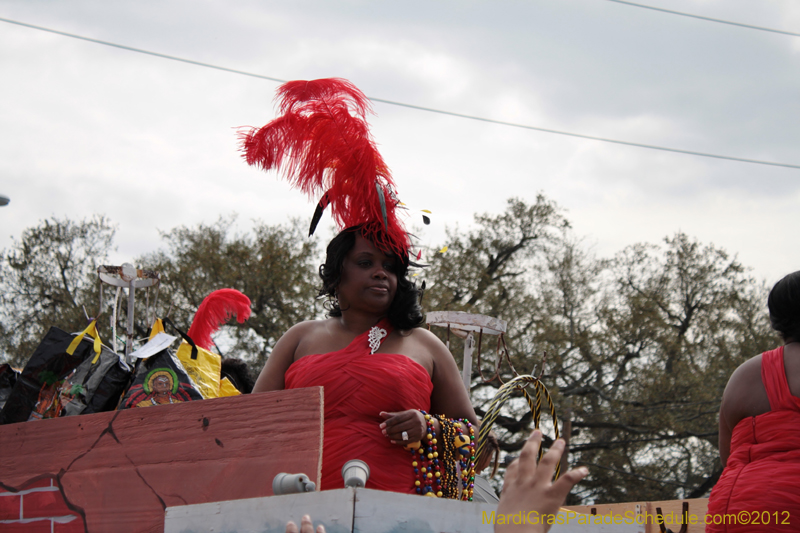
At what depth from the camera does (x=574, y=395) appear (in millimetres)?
14977

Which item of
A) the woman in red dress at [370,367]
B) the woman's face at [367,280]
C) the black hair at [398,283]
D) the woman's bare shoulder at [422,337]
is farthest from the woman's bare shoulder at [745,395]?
the woman's face at [367,280]

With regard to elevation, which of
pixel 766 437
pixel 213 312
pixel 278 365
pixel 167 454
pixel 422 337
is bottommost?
pixel 167 454

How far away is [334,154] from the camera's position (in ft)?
8.41

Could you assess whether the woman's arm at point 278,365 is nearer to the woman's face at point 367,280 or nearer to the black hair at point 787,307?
the woman's face at point 367,280

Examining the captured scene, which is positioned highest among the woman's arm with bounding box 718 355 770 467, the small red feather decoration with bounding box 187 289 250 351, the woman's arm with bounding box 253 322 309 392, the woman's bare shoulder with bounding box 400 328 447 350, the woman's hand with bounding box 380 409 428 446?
the small red feather decoration with bounding box 187 289 250 351

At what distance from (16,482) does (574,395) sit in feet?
46.2

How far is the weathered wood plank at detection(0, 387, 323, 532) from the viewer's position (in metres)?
1.66

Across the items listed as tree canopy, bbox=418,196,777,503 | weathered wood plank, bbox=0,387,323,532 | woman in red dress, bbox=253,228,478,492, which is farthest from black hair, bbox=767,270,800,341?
tree canopy, bbox=418,196,777,503

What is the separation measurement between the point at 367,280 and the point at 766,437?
141cm

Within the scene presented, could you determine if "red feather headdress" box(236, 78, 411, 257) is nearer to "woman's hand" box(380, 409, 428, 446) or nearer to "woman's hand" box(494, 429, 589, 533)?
"woman's hand" box(380, 409, 428, 446)

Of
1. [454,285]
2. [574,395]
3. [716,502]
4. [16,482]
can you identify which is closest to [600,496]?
[574,395]

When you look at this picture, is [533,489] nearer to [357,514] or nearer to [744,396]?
[357,514]

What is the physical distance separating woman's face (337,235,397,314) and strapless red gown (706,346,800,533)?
1.27 metres

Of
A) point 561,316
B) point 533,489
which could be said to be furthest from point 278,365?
point 561,316
